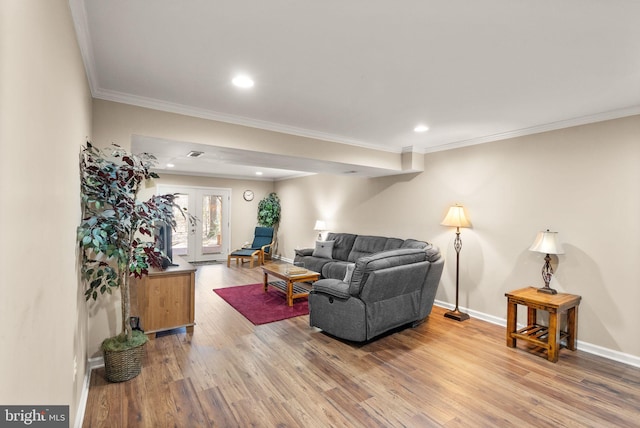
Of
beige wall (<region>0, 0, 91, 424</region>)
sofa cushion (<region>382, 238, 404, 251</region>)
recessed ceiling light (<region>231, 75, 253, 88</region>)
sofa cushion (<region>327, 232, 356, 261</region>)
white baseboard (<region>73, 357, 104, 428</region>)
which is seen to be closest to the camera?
beige wall (<region>0, 0, 91, 424</region>)

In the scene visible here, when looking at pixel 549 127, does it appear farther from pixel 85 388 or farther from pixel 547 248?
pixel 85 388

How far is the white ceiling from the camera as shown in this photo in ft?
5.50

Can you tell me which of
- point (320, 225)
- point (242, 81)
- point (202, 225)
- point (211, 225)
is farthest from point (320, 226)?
point (242, 81)

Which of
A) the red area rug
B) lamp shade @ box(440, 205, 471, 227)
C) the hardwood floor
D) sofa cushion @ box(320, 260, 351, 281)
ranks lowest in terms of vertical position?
the hardwood floor

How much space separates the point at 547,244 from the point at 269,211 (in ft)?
22.0

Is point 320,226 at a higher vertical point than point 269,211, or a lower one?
lower

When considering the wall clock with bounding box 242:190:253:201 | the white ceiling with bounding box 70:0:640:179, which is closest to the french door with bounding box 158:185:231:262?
the wall clock with bounding box 242:190:253:201

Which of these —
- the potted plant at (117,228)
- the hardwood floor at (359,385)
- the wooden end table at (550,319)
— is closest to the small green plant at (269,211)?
the hardwood floor at (359,385)

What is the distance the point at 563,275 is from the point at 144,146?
4.82 metres

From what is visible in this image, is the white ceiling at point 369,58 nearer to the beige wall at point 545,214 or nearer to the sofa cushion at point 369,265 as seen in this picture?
the beige wall at point 545,214

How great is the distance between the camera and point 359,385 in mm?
2574

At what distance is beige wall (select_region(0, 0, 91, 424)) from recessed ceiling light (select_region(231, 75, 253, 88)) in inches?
40.1

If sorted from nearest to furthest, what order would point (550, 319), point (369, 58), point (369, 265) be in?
point (369, 58) < point (550, 319) < point (369, 265)

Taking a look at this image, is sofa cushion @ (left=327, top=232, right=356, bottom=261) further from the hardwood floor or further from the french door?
the french door
